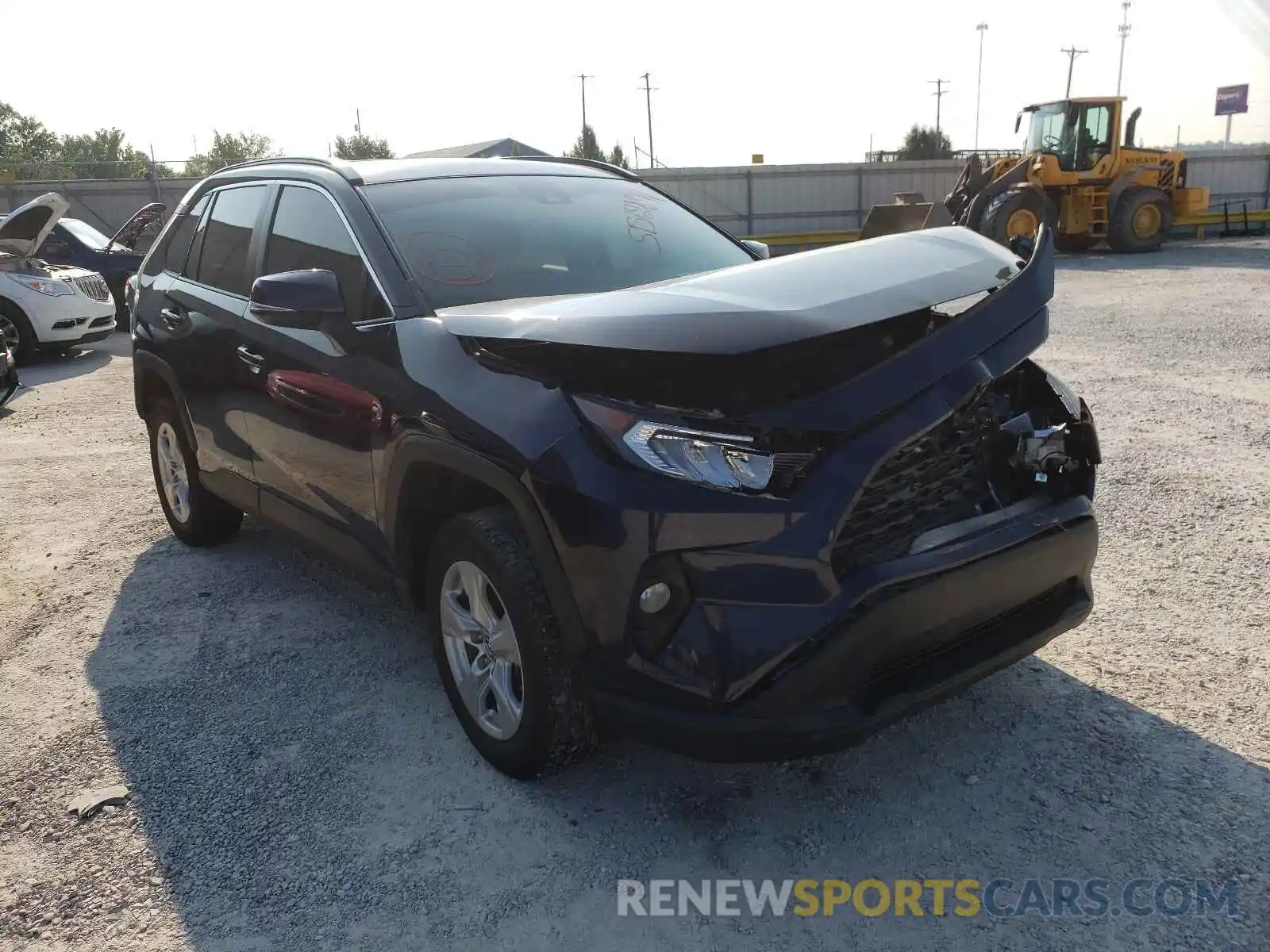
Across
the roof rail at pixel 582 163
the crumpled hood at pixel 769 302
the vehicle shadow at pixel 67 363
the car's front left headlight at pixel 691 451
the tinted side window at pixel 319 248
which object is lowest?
the vehicle shadow at pixel 67 363

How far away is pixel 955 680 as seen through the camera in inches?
96.3

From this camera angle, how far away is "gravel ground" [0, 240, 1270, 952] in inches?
94.1

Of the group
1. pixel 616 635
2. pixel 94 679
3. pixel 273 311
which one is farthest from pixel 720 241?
pixel 94 679

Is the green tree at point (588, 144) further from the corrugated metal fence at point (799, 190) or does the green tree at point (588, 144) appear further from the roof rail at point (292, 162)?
the roof rail at point (292, 162)

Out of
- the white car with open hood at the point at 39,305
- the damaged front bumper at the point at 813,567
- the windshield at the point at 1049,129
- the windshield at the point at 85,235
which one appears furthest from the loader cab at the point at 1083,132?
the damaged front bumper at the point at 813,567

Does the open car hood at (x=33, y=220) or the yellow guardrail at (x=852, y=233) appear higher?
the open car hood at (x=33, y=220)

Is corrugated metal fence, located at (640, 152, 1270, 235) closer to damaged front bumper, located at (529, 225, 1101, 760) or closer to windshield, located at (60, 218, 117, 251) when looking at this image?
windshield, located at (60, 218, 117, 251)

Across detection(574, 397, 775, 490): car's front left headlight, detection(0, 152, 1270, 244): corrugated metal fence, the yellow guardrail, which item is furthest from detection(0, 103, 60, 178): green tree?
detection(574, 397, 775, 490): car's front left headlight

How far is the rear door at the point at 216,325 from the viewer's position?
4008mm

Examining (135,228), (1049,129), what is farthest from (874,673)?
(1049,129)

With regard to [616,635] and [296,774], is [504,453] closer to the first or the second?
[616,635]

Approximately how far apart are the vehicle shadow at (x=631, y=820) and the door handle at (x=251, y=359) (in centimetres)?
121

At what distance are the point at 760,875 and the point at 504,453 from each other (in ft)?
4.12

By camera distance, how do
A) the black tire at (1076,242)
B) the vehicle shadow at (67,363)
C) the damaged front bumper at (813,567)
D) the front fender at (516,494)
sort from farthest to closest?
the black tire at (1076,242) < the vehicle shadow at (67,363) < the front fender at (516,494) < the damaged front bumper at (813,567)
